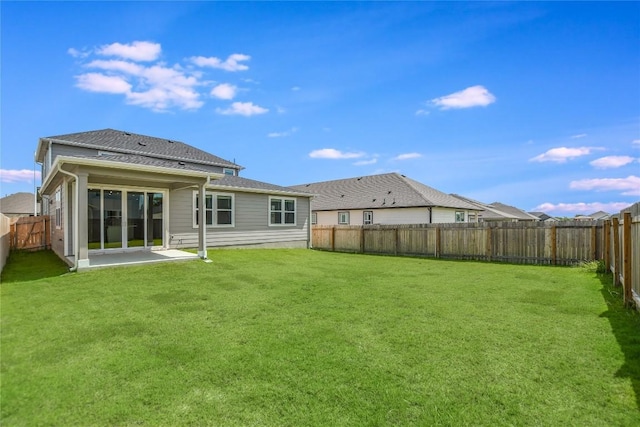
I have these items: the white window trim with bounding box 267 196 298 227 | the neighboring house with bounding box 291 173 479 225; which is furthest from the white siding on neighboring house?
the white window trim with bounding box 267 196 298 227

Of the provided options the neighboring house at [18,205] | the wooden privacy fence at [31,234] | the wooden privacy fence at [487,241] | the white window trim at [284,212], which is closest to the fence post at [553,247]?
the wooden privacy fence at [487,241]

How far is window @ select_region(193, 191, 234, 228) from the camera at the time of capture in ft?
44.4

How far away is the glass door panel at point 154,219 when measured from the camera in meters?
12.0

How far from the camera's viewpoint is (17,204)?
3862 cm

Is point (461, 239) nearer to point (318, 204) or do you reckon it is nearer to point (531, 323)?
point (531, 323)

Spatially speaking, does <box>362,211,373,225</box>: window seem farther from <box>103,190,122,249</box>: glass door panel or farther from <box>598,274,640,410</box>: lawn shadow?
<box>598,274,640,410</box>: lawn shadow

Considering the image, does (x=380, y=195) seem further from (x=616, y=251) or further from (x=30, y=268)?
(x=30, y=268)

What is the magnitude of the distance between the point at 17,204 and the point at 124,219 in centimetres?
3978

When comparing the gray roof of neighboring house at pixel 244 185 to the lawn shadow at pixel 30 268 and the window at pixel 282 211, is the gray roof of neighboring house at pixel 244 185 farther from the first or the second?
the lawn shadow at pixel 30 268

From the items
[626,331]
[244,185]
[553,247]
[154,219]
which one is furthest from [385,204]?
[626,331]

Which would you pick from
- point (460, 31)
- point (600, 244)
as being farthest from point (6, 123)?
point (600, 244)

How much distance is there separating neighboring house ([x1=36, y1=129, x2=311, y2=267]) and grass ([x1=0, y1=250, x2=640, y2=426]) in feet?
10.6

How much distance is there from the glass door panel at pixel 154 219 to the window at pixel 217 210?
1.36 meters

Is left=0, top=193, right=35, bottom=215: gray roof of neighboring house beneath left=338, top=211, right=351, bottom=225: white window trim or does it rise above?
above
